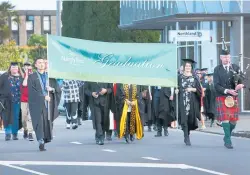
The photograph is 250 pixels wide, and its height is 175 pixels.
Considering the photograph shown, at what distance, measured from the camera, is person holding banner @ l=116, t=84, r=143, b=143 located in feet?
67.7

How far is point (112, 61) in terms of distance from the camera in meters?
19.0

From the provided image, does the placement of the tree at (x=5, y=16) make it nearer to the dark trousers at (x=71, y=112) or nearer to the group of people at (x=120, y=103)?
the dark trousers at (x=71, y=112)

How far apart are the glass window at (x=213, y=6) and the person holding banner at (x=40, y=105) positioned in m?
18.8

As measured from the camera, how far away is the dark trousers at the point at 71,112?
2764 cm

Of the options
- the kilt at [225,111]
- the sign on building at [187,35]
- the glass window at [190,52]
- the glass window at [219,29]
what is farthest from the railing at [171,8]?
the kilt at [225,111]

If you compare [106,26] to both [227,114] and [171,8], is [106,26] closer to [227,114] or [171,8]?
[171,8]

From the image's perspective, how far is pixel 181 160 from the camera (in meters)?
15.9

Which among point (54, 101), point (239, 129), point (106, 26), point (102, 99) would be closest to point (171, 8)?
point (239, 129)

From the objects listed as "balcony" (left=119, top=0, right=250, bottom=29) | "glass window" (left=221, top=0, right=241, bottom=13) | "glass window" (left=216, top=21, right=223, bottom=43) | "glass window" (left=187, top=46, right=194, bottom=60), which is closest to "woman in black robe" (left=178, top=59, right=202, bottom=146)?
"balcony" (left=119, top=0, right=250, bottom=29)

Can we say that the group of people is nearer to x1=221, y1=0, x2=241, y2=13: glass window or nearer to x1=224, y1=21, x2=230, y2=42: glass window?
x1=221, y1=0, x2=241, y2=13: glass window

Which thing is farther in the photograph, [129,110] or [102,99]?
[129,110]

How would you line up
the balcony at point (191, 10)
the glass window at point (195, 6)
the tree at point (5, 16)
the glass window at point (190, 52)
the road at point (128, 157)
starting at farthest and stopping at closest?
1. the tree at point (5, 16)
2. the glass window at point (190, 52)
3. the glass window at point (195, 6)
4. the balcony at point (191, 10)
5. the road at point (128, 157)

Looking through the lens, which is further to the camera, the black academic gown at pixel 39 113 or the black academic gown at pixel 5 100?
the black academic gown at pixel 5 100

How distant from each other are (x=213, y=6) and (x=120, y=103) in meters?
16.6
